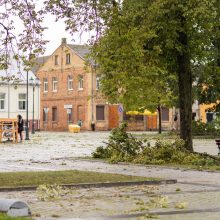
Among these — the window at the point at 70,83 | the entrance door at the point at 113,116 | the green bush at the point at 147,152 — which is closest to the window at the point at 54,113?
the window at the point at 70,83

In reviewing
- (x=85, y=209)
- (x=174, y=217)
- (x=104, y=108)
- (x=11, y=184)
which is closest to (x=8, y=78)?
(x=11, y=184)

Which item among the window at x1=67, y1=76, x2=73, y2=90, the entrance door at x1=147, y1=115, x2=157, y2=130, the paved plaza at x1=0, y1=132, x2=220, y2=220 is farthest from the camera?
the window at x1=67, y1=76, x2=73, y2=90

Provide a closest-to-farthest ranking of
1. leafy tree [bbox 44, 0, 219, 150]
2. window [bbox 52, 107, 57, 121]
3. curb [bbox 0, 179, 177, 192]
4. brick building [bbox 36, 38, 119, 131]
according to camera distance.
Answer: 1. curb [bbox 0, 179, 177, 192]
2. leafy tree [bbox 44, 0, 219, 150]
3. brick building [bbox 36, 38, 119, 131]
4. window [bbox 52, 107, 57, 121]

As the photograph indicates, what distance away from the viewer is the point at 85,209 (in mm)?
12070

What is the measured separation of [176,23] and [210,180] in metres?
7.82

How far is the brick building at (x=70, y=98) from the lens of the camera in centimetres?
8488

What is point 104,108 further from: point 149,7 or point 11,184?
point 11,184

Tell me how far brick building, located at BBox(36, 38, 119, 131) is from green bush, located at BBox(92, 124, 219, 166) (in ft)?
182

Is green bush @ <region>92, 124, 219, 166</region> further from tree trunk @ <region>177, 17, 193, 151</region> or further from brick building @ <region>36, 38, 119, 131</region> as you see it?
brick building @ <region>36, 38, 119, 131</region>

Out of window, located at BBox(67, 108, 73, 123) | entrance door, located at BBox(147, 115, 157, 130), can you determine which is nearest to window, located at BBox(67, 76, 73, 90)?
window, located at BBox(67, 108, 73, 123)

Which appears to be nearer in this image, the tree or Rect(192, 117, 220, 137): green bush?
the tree

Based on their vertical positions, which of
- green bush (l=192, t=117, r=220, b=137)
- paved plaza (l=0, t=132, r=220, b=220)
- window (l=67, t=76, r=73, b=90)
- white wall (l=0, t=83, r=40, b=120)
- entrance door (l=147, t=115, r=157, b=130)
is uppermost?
window (l=67, t=76, r=73, b=90)

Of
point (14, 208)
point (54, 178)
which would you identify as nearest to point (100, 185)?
point (54, 178)

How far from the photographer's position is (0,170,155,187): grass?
51.9 feet
